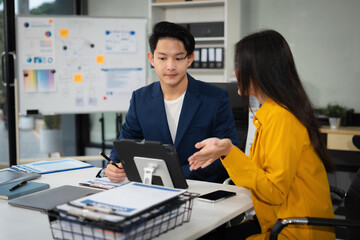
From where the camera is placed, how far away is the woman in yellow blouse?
150 centimetres

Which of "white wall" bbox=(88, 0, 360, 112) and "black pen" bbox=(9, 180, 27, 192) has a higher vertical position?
"white wall" bbox=(88, 0, 360, 112)

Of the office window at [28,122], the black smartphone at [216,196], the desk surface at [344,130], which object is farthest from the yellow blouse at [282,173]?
the office window at [28,122]

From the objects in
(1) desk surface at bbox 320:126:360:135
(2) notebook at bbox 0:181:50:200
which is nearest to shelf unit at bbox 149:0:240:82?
(1) desk surface at bbox 320:126:360:135

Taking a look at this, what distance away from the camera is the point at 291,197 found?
1599mm

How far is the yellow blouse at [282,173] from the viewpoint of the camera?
1499 millimetres

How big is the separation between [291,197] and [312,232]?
146 millimetres

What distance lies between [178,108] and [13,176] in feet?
2.81

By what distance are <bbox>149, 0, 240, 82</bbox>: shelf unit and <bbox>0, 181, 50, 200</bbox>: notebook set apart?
296 cm

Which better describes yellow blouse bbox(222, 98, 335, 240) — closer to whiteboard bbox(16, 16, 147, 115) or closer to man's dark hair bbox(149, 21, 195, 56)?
man's dark hair bbox(149, 21, 195, 56)

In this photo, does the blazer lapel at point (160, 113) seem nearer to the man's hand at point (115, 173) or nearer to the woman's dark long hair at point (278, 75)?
the man's hand at point (115, 173)

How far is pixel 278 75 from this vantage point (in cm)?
155

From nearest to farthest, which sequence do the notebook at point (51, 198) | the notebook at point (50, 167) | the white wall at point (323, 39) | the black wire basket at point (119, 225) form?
the black wire basket at point (119, 225)
the notebook at point (51, 198)
the notebook at point (50, 167)
the white wall at point (323, 39)

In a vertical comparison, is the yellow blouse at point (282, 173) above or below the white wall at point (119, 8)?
below

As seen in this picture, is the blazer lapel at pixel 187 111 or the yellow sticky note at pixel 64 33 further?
the yellow sticky note at pixel 64 33
